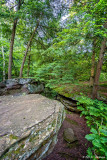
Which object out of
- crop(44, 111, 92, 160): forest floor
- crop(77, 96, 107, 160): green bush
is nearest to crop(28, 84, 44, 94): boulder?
crop(44, 111, 92, 160): forest floor

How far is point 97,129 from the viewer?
2.35m

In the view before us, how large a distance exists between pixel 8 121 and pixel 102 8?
476 centimetres

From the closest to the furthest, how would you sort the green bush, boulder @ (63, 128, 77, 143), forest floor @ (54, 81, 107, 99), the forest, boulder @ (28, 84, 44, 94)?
1. the green bush
2. the forest
3. boulder @ (63, 128, 77, 143)
4. forest floor @ (54, 81, 107, 99)
5. boulder @ (28, 84, 44, 94)

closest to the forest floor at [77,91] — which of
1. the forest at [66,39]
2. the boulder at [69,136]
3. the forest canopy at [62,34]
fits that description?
the forest at [66,39]

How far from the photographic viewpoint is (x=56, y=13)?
5871 mm

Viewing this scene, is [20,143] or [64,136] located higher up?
[20,143]

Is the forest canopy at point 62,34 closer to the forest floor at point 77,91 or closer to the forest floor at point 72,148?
the forest floor at point 77,91

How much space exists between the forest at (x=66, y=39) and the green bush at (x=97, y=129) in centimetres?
5

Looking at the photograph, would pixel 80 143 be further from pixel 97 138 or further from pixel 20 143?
pixel 20 143

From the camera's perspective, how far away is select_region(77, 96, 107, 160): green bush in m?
1.04

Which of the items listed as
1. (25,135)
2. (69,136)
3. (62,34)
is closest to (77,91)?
(69,136)

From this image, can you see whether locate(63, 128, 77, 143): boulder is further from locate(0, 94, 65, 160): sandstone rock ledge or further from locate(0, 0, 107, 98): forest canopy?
locate(0, 0, 107, 98): forest canopy

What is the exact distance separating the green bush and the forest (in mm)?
51

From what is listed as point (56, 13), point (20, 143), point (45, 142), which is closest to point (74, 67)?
point (45, 142)
